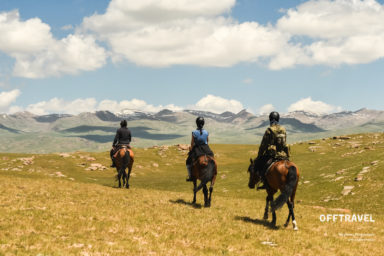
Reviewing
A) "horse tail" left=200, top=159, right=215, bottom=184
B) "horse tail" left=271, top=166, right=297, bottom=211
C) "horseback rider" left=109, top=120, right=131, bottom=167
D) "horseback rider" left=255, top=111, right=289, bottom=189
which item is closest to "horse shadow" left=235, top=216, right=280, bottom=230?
"horse tail" left=271, top=166, right=297, bottom=211

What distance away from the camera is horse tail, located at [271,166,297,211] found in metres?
14.3

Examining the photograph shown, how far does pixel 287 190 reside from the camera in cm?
1450

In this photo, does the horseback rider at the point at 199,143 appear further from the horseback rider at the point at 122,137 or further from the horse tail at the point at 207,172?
the horseback rider at the point at 122,137

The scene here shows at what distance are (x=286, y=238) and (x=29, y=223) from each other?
10143mm

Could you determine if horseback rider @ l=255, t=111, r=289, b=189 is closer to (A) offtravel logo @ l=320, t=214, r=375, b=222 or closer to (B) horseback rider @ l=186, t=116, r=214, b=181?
(B) horseback rider @ l=186, t=116, r=214, b=181

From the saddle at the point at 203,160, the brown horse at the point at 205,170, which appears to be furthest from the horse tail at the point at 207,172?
the saddle at the point at 203,160

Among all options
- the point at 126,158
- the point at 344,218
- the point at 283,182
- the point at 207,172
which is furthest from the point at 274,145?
the point at 126,158

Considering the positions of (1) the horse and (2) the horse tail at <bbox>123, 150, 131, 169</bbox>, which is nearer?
(1) the horse

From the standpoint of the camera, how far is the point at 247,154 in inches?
4129

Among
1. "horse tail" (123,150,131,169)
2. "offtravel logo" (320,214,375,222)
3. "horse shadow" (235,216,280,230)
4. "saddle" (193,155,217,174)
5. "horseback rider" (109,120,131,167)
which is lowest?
"offtravel logo" (320,214,375,222)

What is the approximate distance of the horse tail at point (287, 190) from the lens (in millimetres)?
14320

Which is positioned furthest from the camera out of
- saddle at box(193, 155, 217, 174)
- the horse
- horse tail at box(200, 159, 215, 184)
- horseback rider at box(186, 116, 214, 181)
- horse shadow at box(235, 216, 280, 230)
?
horseback rider at box(186, 116, 214, 181)

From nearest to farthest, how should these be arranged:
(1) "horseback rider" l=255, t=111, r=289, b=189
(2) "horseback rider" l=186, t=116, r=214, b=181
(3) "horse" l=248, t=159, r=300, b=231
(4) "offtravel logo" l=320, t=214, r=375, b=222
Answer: (3) "horse" l=248, t=159, r=300, b=231 < (1) "horseback rider" l=255, t=111, r=289, b=189 < (4) "offtravel logo" l=320, t=214, r=375, b=222 < (2) "horseback rider" l=186, t=116, r=214, b=181

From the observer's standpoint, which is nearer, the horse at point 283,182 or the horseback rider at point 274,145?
the horse at point 283,182
